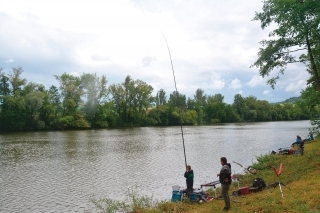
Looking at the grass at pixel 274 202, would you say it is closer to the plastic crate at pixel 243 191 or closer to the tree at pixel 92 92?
the plastic crate at pixel 243 191

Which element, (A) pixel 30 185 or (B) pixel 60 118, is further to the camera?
(B) pixel 60 118

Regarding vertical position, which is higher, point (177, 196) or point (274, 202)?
point (274, 202)

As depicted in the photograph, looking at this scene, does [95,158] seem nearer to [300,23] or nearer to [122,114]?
[300,23]

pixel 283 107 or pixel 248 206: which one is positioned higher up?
pixel 283 107

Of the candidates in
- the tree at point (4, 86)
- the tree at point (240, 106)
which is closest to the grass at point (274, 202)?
the tree at point (4, 86)

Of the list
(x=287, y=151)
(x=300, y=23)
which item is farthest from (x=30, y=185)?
(x=287, y=151)

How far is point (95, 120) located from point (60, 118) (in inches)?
525

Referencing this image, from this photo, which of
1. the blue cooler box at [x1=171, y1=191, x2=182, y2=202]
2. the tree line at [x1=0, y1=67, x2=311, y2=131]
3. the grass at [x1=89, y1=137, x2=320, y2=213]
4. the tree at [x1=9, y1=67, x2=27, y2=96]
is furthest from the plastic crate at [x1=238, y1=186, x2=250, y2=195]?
the tree at [x1=9, y1=67, x2=27, y2=96]

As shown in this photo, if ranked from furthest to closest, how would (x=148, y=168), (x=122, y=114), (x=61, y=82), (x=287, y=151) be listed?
1. (x=122, y=114)
2. (x=61, y=82)
3. (x=287, y=151)
4. (x=148, y=168)

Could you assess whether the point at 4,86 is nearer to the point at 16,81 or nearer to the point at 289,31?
the point at 16,81

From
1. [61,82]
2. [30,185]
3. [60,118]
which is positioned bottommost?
[30,185]

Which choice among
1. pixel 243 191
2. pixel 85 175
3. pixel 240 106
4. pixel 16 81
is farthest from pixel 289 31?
pixel 240 106

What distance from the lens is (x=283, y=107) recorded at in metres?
160

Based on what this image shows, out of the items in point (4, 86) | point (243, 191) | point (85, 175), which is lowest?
point (85, 175)
